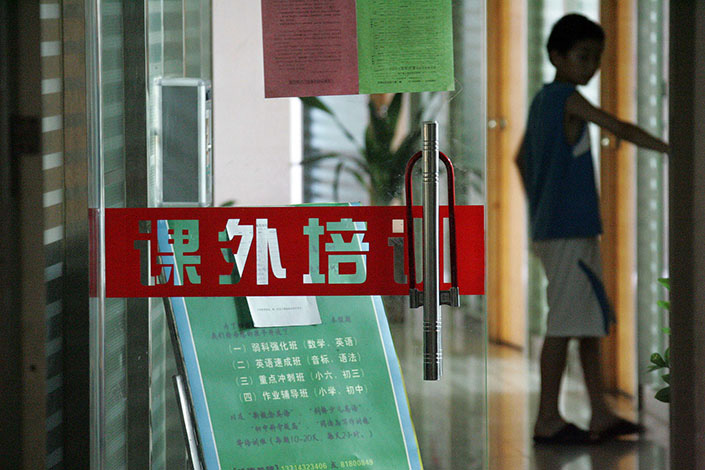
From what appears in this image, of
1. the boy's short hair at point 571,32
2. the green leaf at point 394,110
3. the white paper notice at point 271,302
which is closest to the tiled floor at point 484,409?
the white paper notice at point 271,302

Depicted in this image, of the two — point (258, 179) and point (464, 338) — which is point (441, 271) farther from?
point (258, 179)

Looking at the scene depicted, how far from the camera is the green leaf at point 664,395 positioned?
6.34 feet

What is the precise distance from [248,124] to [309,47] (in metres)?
0.23

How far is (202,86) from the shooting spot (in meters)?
1.89

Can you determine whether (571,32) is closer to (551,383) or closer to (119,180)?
(551,383)

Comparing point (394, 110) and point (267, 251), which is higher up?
point (394, 110)

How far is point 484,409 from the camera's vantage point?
1.94m

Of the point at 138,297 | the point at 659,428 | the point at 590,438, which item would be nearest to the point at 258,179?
the point at 138,297

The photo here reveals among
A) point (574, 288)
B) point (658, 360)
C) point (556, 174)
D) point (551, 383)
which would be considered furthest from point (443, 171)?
point (658, 360)

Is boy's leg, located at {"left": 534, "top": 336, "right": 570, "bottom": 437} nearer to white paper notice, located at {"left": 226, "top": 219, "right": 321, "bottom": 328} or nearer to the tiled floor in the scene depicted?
the tiled floor

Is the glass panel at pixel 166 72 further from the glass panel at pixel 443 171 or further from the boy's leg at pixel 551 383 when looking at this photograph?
the boy's leg at pixel 551 383

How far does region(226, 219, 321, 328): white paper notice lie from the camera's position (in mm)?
1906

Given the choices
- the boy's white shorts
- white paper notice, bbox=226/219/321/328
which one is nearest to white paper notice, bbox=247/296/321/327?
white paper notice, bbox=226/219/321/328

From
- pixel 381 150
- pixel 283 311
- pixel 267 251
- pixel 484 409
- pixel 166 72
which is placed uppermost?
pixel 166 72
